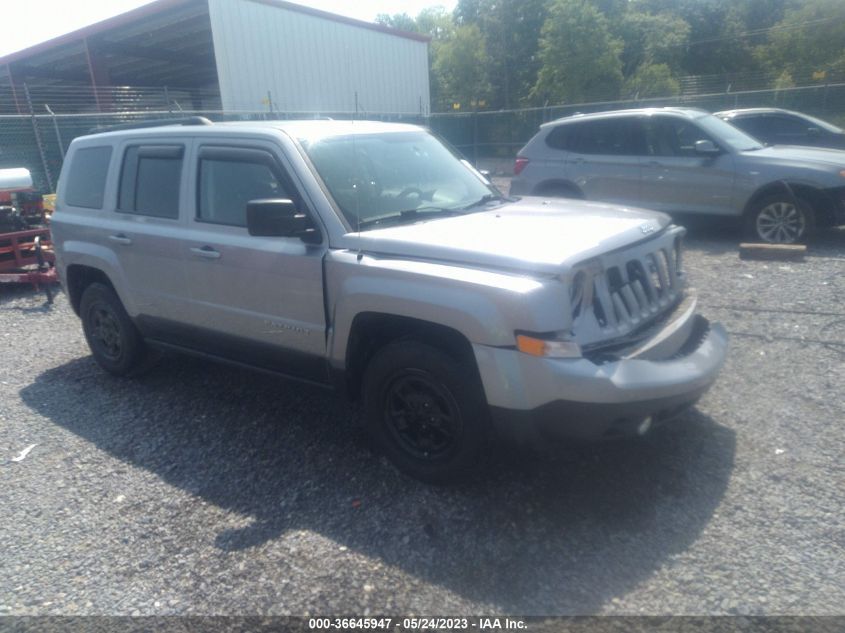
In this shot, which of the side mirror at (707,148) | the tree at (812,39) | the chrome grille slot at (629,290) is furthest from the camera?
the tree at (812,39)

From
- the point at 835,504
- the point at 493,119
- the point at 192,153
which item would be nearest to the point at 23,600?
the point at 192,153

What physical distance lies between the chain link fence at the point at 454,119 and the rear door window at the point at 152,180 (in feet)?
17.9

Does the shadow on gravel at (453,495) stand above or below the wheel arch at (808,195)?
below

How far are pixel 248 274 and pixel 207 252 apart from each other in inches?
15.7

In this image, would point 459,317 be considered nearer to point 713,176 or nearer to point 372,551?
point 372,551

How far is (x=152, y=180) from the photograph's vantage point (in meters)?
4.90

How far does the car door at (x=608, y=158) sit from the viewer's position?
945 cm

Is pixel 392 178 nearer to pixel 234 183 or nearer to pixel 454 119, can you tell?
pixel 234 183

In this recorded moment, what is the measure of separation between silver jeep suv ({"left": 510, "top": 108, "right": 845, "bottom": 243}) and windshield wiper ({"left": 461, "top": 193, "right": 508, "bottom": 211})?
511 centimetres

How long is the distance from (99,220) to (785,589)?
5.02 m

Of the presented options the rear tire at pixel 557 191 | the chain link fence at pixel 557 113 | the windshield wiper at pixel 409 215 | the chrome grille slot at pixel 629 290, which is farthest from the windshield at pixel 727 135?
the chain link fence at pixel 557 113

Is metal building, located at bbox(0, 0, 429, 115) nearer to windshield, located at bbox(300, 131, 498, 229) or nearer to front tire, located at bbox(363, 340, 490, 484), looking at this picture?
windshield, located at bbox(300, 131, 498, 229)

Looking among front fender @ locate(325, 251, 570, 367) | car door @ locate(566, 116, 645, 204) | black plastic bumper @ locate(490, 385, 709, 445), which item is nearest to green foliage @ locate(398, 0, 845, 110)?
car door @ locate(566, 116, 645, 204)

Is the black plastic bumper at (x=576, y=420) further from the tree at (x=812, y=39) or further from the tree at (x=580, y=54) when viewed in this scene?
the tree at (x=812, y=39)
